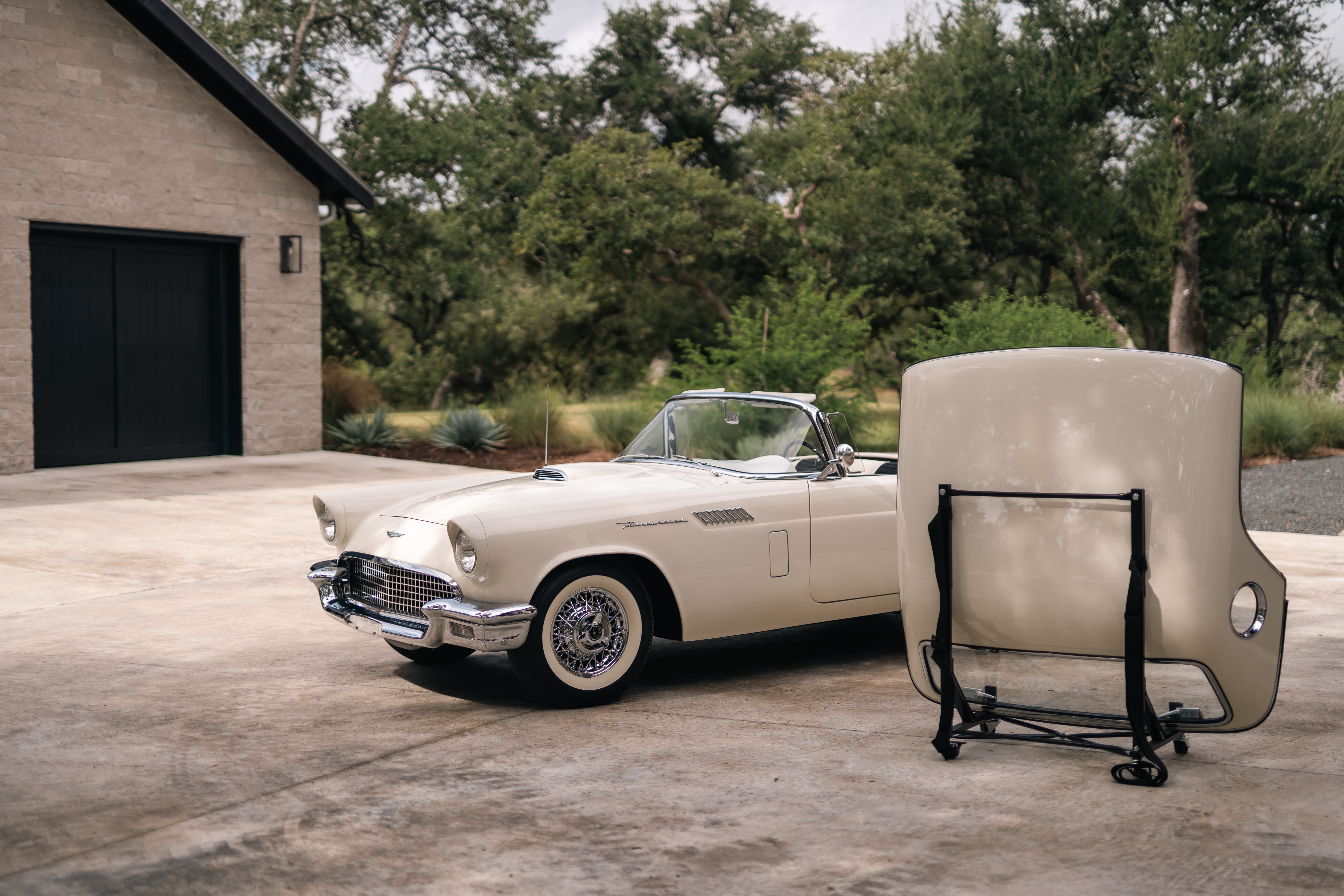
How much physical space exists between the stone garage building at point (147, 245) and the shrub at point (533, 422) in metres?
2.71

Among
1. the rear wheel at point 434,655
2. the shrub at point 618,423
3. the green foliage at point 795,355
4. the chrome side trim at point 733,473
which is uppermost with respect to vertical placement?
the green foliage at point 795,355

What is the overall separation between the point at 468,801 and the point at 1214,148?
25.6 m

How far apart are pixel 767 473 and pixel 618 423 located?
1107 cm

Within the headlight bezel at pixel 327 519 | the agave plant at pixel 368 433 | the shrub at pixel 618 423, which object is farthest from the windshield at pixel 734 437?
the agave plant at pixel 368 433

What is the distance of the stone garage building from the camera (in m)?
14.8

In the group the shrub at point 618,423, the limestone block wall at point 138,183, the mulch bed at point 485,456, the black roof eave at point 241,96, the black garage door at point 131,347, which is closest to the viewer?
the limestone block wall at point 138,183

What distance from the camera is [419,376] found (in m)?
29.7

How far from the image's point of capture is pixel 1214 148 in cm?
2602

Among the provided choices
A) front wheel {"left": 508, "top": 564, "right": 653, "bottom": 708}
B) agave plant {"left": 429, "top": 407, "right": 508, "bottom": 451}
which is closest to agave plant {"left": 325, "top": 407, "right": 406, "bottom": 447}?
agave plant {"left": 429, "top": 407, "right": 508, "bottom": 451}

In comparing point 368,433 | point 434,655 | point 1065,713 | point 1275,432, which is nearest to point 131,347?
point 368,433

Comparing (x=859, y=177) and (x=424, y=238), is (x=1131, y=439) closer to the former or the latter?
(x=859, y=177)

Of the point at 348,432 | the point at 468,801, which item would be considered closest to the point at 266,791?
the point at 468,801

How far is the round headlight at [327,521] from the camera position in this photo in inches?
256

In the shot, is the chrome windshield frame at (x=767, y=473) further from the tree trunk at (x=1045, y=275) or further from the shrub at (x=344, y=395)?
the tree trunk at (x=1045, y=275)
